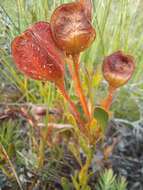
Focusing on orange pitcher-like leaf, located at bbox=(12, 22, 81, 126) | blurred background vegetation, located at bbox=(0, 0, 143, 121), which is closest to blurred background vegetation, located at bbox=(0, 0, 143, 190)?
blurred background vegetation, located at bbox=(0, 0, 143, 121)

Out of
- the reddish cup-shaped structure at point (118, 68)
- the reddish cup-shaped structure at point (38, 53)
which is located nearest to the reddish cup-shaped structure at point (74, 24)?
the reddish cup-shaped structure at point (38, 53)

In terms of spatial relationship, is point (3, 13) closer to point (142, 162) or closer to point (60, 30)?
point (60, 30)

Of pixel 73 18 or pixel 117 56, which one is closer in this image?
pixel 73 18

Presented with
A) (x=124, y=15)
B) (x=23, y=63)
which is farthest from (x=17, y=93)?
(x=23, y=63)

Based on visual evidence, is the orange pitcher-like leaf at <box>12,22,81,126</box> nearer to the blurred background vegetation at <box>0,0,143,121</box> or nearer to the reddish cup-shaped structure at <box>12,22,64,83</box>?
the reddish cup-shaped structure at <box>12,22,64,83</box>

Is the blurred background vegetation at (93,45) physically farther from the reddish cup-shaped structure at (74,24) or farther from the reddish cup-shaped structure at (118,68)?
the reddish cup-shaped structure at (74,24)
